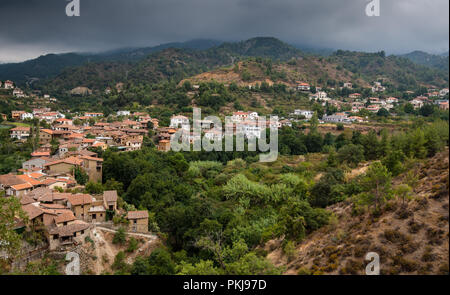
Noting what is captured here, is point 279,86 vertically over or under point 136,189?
over

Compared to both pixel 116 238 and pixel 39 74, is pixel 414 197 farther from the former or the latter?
pixel 39 74

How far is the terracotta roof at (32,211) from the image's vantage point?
12258mm

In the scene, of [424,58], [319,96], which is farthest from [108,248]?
[424,58]

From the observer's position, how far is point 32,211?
1253 centimetres

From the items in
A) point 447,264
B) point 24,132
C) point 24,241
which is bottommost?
point 24,241

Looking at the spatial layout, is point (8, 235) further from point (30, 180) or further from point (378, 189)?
point (378, 189)

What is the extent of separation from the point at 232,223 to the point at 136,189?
6238 mm

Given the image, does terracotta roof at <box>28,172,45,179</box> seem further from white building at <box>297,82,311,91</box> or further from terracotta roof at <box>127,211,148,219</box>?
white building at <box>297,82,311,91</box>

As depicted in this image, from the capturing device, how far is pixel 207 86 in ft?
155

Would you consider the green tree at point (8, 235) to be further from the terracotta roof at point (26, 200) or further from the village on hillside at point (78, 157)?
the terracotta roof at point (26, 200)

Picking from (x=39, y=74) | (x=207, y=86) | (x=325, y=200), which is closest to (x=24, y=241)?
(x=325, y=200)

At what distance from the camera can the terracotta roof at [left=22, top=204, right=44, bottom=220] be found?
1226 centimetres

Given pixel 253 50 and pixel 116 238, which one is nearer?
pixel 116 238

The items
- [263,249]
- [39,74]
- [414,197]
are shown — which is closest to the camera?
[414,197]
